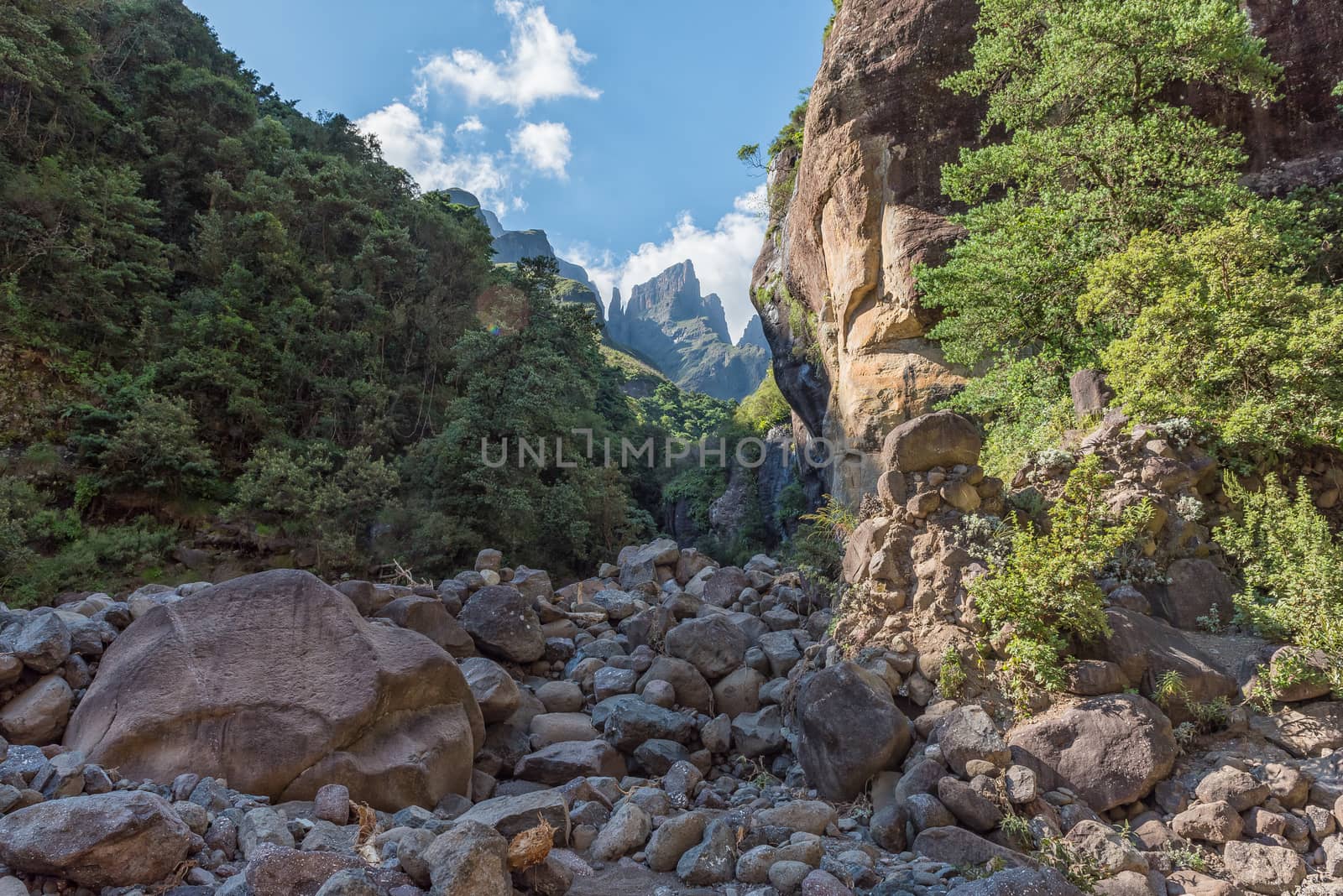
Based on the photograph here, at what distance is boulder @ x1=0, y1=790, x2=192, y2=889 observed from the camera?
9.61 feet

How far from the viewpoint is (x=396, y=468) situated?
51.6 ft

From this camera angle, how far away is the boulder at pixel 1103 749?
413 centimetres

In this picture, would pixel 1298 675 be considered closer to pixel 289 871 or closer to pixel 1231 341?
pixel 1231 341

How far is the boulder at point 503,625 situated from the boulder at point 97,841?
5.31 metres

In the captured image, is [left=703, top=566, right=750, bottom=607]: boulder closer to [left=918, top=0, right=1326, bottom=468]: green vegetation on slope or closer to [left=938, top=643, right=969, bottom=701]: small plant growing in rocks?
[left=918, top=0, right=1326, bottom=468]: green vegetation on slope

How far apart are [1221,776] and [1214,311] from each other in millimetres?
4806

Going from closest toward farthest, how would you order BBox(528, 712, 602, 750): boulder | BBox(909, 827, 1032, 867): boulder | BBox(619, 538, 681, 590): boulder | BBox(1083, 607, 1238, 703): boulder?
BBox(909, 827, 1032, 867): boulder → BBox(1083, 607, 1238, 703): boulder → BBox(528, 712, 602, 750): boulder → BBox(619, 538, 681, 590): boulder

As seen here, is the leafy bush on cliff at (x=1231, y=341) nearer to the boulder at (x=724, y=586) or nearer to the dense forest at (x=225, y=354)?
the boulder at (x=724, y=586)

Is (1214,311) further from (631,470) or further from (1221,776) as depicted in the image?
(631,470)

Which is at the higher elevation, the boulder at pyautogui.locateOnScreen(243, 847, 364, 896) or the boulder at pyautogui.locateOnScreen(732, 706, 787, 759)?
the boulder at pyautogui.locateOnScreen(243, 847, 364, 896)

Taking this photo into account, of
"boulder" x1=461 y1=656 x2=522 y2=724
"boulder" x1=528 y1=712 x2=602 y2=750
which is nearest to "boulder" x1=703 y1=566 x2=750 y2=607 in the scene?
"boulder" x1=528 y1=712 x2=602 y2=750

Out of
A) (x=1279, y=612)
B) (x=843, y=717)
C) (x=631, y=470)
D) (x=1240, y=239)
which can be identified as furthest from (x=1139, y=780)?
(x=631, y=470)

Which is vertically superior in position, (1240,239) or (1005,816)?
(1240,239)

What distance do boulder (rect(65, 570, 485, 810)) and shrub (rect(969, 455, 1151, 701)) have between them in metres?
4.94
